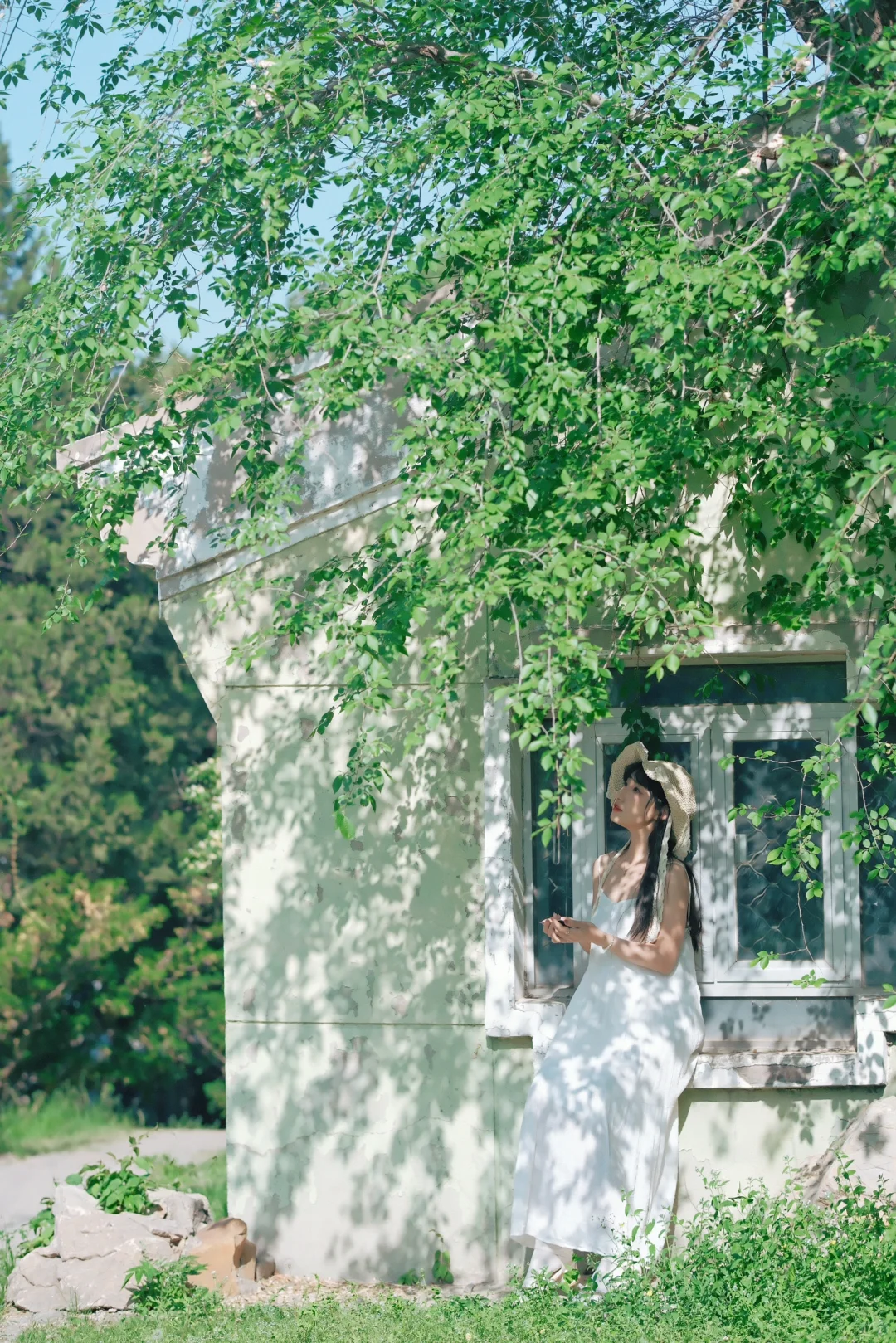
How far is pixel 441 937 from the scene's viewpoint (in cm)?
557

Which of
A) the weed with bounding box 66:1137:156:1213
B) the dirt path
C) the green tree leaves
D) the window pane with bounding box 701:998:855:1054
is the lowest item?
the dirt path

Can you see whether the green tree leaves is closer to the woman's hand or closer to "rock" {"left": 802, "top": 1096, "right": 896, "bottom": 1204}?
the woman's hand

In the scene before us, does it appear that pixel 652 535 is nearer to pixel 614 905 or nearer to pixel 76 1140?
pixel 614 905

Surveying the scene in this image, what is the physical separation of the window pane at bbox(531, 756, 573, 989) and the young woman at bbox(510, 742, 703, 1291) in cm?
37

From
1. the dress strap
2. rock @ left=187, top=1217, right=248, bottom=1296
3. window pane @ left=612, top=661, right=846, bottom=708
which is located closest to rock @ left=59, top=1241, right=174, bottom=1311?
rock @ left=187, top=1217, right=248, bottom=1296

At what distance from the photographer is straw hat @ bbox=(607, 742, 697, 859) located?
17.4 feet

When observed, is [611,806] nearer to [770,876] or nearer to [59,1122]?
[770,876]

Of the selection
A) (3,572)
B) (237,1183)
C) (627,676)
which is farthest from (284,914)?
(3,572)

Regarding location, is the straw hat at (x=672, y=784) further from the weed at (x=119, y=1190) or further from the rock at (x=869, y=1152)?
the weed at (x=119, y=1190)

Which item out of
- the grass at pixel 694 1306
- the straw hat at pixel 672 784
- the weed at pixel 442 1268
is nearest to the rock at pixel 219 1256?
the grass at pixel 694 1306

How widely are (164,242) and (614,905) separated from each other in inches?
110

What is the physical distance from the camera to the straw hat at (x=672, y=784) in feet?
17.4

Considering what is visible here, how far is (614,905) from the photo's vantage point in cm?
518

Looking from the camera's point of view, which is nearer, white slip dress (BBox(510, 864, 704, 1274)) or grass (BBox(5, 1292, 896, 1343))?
grass (BBox(5, 1292, 896, 1343))
